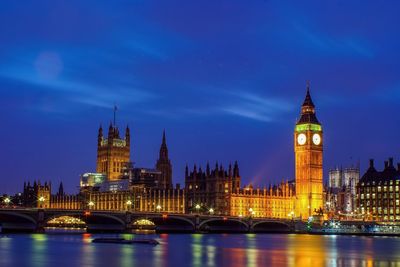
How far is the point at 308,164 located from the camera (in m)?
192

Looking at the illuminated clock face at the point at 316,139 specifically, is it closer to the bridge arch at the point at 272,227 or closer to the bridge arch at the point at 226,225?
the bridge arch at the point at 272,227

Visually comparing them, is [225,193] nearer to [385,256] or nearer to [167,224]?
[167,224]

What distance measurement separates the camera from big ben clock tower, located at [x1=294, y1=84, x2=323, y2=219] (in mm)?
191625

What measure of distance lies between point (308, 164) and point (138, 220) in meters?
54.7

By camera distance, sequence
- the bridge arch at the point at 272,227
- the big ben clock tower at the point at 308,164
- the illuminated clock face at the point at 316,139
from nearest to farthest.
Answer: the bridge arch at the point at 272,227
the big ben clock tower at the point at 308,164
the illuminated clock face at the point at 316,139

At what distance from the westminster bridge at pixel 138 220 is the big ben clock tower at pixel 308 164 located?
58.2 feet

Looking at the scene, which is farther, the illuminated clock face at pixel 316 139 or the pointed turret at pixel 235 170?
the illuminated clock face at pixel 316 139

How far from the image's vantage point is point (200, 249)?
9419cm

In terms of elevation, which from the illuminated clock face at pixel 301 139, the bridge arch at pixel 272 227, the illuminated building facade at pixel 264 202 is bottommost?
the bridge arch at pixel 272 227

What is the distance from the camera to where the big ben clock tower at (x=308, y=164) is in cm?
19162

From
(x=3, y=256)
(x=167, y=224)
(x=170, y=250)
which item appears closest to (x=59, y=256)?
(x=3, y=256)

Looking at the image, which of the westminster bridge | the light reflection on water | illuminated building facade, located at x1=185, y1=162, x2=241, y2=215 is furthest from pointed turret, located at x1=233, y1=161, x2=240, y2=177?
the light reflection on water

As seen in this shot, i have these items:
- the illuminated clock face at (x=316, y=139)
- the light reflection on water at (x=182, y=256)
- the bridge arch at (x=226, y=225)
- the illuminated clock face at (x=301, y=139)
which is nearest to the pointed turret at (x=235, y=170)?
the bridge arch at (x=226, y=225)

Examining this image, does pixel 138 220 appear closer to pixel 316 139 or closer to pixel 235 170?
pixel 235 170
